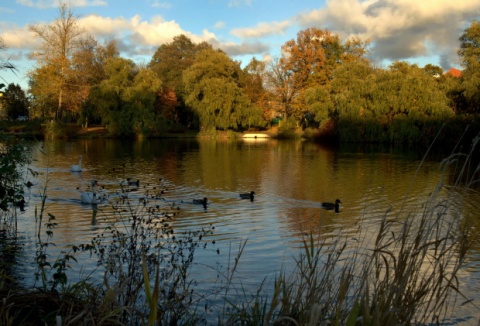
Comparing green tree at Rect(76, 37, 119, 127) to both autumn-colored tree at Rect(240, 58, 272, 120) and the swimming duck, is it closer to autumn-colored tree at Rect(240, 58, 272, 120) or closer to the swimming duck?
autumn-colored tree at Rect(240, 58, 272, 120)

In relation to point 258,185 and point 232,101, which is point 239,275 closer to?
point 258,185

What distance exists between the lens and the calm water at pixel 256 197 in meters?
7.32

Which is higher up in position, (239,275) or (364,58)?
(364,58)

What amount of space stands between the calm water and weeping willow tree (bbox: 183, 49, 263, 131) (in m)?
21.3

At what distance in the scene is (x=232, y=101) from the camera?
4875cm

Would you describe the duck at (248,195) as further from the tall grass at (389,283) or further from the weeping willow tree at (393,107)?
the weeping willow tree at (393,107)

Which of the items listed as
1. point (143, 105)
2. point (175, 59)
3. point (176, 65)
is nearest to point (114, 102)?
point (143, 105)

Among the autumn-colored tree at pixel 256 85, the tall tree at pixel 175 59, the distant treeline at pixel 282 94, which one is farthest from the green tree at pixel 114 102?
the autumn-colored tree at pixel 256 85

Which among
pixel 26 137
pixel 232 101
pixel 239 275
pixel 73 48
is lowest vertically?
pixel 239 275

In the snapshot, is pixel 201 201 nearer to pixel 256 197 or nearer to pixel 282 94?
pixel 256 197

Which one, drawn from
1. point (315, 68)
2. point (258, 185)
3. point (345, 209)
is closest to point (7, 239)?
point (345, 209)

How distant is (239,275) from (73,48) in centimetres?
4250

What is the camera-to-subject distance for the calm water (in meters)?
7.32

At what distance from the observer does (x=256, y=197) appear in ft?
46.3
